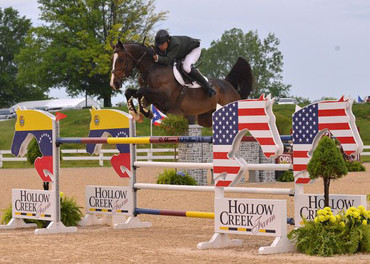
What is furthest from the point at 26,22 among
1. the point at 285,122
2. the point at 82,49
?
the point at 285,122

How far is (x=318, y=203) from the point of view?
688cm


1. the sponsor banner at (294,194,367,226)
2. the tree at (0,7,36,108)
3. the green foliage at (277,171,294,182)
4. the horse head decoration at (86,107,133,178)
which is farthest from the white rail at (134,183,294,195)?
the tree at (0,7,36,108)

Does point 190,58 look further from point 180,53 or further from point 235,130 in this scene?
point 235,130

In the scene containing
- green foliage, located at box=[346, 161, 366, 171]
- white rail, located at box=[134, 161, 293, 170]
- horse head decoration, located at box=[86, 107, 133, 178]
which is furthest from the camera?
green foliage, located at box=[346, 161, 366, 171]

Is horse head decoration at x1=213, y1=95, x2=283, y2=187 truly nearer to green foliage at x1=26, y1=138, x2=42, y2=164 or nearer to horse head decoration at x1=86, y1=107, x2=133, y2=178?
horse head decoration at x1=86, y1=107, x2=133, y2=178

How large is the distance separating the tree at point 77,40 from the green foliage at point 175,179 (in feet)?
84.5

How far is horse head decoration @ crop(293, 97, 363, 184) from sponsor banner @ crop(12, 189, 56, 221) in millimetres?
3302

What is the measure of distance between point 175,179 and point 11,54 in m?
45.3

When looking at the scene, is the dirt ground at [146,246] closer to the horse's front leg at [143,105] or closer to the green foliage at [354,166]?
the horse's front leg at [143,105]

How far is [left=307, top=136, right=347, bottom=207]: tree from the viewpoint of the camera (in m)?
6.12

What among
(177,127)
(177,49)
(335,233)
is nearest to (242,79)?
(177,49)

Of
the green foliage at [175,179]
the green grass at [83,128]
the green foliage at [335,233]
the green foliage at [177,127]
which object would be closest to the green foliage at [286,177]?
the green foliage at [177,127]

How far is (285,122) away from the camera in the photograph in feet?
54.7

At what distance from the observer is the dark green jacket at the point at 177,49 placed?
28.3 ft
